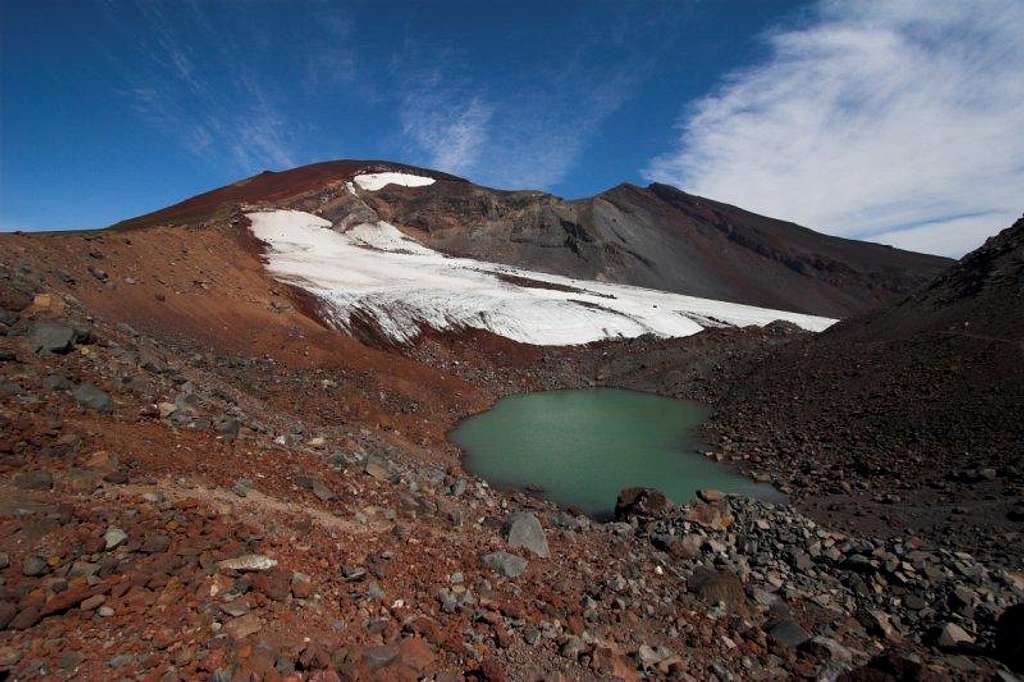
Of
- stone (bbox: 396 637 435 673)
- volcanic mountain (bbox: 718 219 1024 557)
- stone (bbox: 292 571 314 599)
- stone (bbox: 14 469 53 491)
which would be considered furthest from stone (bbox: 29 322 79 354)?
volcanic mountain (bbox: 718 219 1024 557)

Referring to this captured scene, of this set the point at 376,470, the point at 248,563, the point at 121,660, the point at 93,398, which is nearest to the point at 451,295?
the point at 376,470

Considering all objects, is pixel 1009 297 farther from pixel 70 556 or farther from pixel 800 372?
pixel 70 556

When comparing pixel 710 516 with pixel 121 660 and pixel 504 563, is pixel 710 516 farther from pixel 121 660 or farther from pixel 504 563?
pixel 121 660

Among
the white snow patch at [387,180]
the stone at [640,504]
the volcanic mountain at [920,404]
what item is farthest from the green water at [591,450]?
the white snow patch at [387,180]

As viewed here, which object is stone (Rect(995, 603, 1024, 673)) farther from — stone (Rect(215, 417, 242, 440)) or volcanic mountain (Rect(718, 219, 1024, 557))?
stone (Rect(215, 417, 242, 440))

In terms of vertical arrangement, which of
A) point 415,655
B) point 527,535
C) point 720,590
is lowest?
point 720,590

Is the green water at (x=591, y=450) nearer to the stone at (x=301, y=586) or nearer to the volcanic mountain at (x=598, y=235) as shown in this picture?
the stone at (x=301, y=586)
